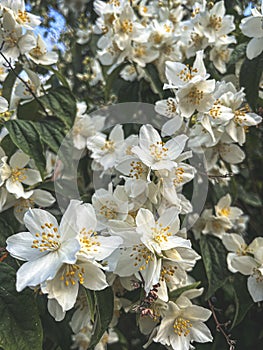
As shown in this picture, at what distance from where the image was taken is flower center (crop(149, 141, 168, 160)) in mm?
1372

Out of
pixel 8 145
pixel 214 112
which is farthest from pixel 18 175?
pixel 214 112

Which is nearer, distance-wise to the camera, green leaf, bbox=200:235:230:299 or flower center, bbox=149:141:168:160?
flower center, bbox=149:141:168:160

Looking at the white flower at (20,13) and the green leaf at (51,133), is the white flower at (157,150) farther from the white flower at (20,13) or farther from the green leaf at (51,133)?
the white flower at (20,13)

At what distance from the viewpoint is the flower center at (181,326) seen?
56.1 inches

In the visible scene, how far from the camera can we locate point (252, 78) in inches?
67.5

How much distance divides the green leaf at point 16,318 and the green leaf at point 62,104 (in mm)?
638

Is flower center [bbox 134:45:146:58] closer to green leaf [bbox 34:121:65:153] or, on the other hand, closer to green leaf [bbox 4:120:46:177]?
green leaf [bbox 34:121:65:153]

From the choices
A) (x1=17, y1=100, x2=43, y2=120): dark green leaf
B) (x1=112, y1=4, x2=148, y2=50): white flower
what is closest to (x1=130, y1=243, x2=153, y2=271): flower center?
(x1=17, y1=100, x2=43, y2=120): dark green leaf

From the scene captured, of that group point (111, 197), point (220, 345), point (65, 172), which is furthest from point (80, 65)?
point (220, 345)

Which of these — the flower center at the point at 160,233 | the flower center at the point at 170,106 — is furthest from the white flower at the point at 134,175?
the flower center at the point at 170,106

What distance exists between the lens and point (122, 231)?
4.21 ft

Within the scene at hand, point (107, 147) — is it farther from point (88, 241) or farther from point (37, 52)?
point (88, 241)

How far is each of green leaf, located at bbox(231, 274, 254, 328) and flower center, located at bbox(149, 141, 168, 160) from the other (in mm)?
577

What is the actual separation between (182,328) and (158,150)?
0.52 m
